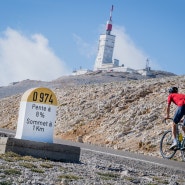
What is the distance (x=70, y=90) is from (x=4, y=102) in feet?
20.5

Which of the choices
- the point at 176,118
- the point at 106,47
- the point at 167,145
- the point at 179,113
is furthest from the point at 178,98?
the point at 106,47

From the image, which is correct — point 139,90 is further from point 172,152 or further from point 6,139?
point 6,139

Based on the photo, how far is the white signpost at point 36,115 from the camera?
30.3 feet

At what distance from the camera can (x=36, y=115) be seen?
938 centimetres

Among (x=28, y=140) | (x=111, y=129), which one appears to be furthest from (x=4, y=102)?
(x=28, y=140)

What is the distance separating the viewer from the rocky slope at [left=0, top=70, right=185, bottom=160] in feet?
62.8

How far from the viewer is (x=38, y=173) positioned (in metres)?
6.29

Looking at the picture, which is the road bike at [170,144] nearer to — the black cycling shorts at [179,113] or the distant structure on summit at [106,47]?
the black cycling shorts at [179,113]

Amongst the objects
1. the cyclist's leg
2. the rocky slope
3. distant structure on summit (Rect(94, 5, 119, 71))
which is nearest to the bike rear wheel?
the cyclist's leg

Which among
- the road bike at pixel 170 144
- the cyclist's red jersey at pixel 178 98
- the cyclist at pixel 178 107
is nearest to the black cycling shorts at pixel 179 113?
the cyclist at pixel 178 107

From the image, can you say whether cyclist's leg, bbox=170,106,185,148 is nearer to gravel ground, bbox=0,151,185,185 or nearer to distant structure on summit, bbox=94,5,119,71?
gravel ground, bbox=0,151,185,185

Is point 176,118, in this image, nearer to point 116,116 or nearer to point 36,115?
point 36,115

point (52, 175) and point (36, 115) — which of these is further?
point (36, 115)

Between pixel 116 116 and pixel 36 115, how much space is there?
46.1 feet
